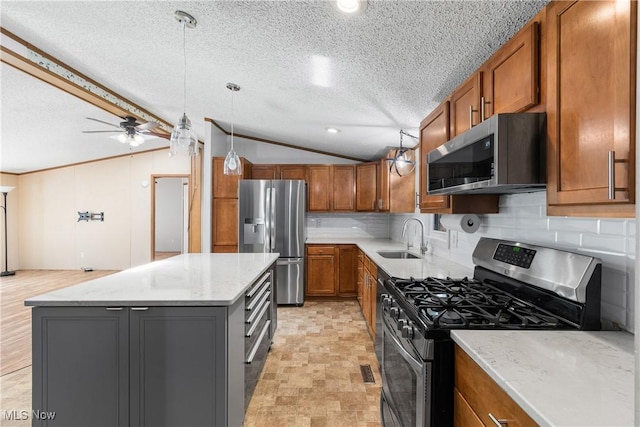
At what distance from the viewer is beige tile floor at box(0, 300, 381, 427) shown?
6.47 feet

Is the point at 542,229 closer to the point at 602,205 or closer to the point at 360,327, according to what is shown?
the point at 602,205

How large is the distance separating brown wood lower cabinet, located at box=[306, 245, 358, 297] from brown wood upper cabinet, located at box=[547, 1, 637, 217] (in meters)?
3.45

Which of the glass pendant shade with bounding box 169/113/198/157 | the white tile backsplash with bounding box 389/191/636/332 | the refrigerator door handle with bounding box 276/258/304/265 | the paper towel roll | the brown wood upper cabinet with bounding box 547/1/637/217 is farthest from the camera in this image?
the refrigerator door handle with bounding box 276/258/304/265

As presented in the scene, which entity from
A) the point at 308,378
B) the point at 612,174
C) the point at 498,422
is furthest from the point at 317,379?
the point at 612,174

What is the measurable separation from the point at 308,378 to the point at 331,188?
9.75ft

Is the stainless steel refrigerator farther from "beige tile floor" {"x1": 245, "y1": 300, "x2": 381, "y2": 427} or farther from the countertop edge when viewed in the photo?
the countertop edge

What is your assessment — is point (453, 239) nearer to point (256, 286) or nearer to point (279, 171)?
point (256, 286)

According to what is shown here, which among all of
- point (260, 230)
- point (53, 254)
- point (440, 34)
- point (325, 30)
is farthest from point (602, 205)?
point (53, 254)

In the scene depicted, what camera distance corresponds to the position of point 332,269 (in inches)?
176

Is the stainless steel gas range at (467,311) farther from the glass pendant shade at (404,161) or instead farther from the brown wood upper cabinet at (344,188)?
the brown wood upper cabinet at (344,188)

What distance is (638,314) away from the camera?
0.46 meters

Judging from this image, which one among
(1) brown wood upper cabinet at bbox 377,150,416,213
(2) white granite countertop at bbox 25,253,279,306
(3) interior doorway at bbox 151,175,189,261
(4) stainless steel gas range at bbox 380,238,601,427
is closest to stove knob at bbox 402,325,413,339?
(4) stainless steel gas range at bbox 380,238,601,427

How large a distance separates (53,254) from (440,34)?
8.66m

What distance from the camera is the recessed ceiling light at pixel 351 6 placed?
4.67ft
